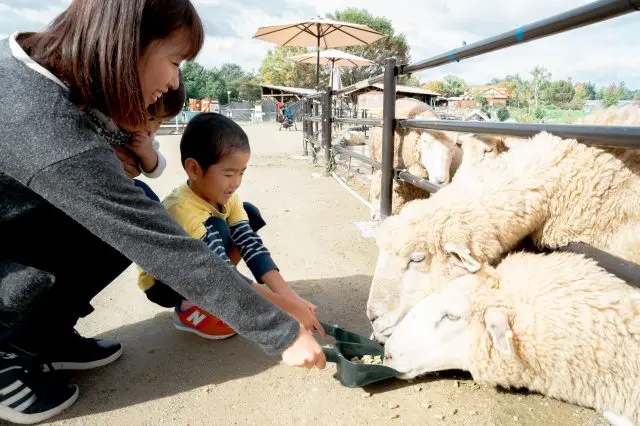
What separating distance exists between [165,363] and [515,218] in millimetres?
1505

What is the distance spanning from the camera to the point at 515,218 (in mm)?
1665

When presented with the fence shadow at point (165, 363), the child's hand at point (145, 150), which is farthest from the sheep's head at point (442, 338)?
the child's hand at point (145, 150)

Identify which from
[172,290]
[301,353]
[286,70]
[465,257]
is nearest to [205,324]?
[172,290]

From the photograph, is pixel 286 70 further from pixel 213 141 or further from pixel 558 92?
pixel 213 141

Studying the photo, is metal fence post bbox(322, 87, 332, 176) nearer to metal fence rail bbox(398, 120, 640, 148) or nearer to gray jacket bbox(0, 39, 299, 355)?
metal fence rail bbox(398, 120, 640, 148)

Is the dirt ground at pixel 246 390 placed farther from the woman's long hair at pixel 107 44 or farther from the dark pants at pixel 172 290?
the woman's long hair at pixel 107 44

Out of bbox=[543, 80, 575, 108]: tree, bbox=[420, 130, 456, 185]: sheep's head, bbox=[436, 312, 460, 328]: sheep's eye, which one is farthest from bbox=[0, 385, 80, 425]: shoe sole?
bbox=[543, 80, 575, 108]: tree

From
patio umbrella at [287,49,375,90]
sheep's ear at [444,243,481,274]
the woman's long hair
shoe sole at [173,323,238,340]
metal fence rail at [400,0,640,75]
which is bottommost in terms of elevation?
shoe sole at [173,323,238,340]

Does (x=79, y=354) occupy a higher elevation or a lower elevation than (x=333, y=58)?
lower

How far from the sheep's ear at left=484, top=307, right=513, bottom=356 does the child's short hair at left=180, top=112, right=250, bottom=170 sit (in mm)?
1178

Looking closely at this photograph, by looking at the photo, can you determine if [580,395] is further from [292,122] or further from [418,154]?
[292,122]

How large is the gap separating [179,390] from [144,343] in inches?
16.7

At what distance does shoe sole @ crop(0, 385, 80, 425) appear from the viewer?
53.2 inches

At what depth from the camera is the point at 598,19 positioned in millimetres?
1280
